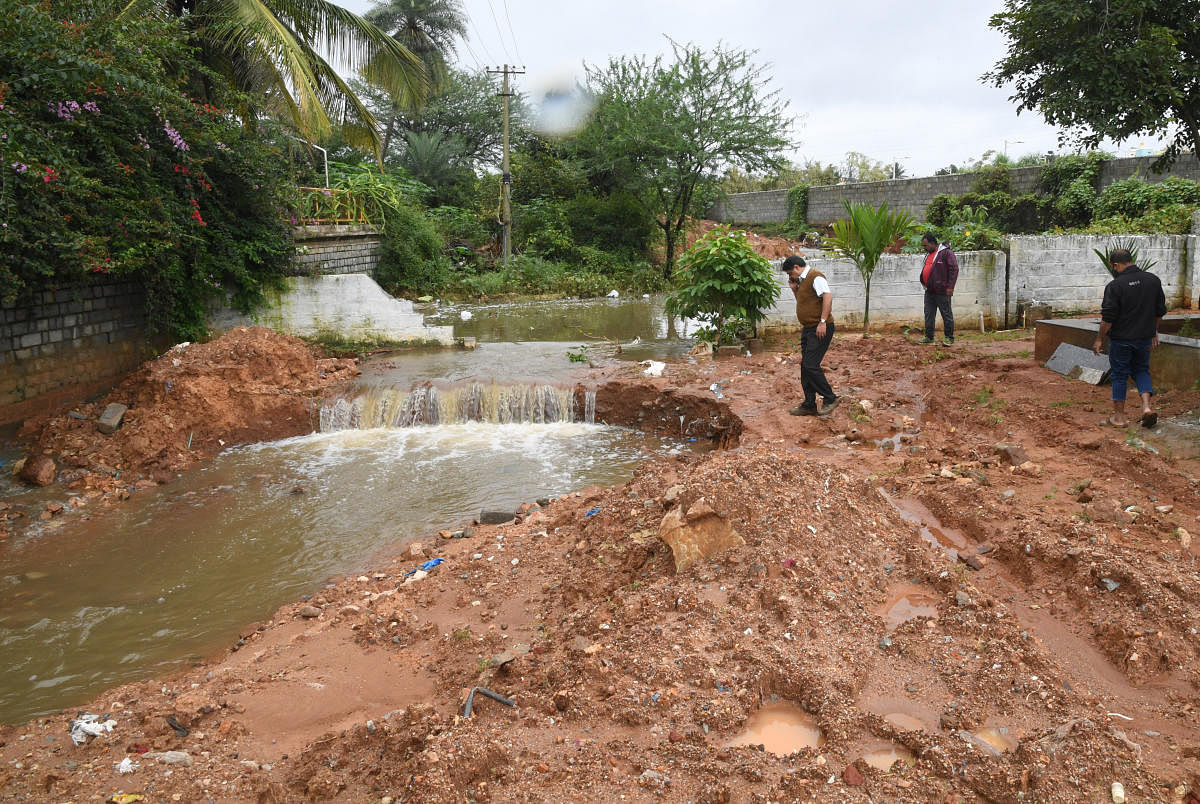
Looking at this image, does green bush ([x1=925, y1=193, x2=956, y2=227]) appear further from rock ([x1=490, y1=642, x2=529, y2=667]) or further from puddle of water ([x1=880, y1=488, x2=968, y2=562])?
rock ([x1=490, y1=642, x2=529, y2=667])

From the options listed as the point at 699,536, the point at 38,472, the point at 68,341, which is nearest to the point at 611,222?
the point at 68,341

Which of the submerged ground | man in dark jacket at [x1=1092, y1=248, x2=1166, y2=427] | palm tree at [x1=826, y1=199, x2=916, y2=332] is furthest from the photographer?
palm tree at [x1=826, y1=199, x2=916, y2=332]

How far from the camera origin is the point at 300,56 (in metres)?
12.2

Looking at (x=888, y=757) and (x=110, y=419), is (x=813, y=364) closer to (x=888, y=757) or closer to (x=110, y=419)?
(x=888, y=757)

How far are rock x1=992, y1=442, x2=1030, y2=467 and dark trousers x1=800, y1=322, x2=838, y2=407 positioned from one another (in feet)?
6.67

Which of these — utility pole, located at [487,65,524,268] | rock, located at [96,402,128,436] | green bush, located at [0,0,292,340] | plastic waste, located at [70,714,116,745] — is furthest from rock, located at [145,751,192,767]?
utility pole, located at [487,65,524,268]

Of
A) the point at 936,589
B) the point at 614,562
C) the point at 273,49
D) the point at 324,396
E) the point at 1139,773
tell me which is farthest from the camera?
the point at 273,49

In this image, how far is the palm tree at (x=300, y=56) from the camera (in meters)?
11.8

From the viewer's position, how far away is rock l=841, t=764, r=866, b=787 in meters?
2.95

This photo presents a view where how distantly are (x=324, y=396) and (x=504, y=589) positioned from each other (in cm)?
669

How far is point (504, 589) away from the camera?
5.26m

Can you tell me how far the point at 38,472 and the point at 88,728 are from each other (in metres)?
5.77

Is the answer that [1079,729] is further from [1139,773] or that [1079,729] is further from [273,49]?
[273,49]

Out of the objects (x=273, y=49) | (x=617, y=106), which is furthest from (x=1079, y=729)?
(x=617, y=106)
